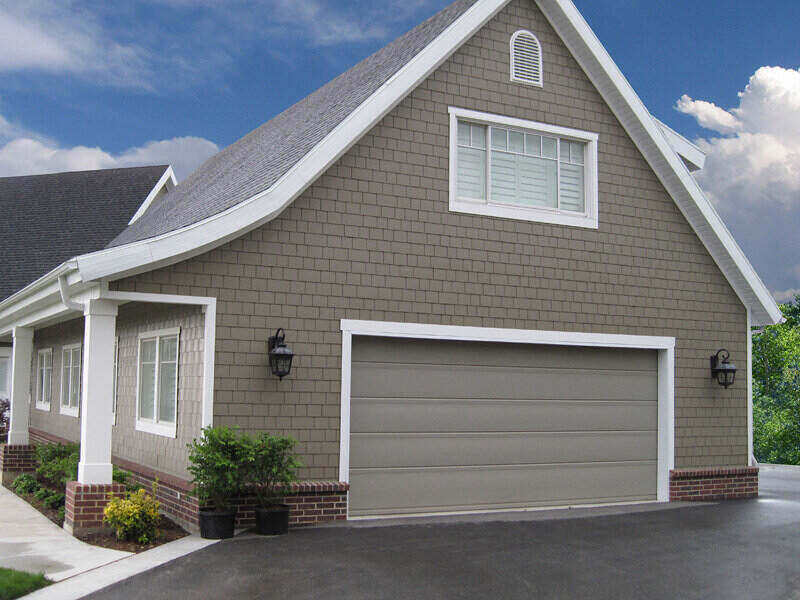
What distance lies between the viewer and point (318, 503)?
1042 cm

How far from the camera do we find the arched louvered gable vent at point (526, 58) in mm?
12164

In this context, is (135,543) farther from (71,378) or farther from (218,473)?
(71,378)

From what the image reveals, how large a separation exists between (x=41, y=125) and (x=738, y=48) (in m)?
45.6

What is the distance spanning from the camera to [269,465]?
376 inches

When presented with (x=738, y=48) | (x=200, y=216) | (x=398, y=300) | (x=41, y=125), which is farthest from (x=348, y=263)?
(x=41, y=125)

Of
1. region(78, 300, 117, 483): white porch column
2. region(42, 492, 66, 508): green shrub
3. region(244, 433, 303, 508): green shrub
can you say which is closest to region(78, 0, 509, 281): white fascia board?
region(78, 300, 117, 483): white porch column

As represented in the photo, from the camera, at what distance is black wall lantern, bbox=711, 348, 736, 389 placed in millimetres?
13039

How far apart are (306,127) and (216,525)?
5.75 m

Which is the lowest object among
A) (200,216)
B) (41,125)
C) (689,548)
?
(689,548)

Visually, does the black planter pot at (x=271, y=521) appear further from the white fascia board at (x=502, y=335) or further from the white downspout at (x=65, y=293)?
the white downspout at (x=65, y=293)

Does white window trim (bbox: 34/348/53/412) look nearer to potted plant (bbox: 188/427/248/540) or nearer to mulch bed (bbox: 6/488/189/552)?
mulch bed (bbox: 6/488/189/552)

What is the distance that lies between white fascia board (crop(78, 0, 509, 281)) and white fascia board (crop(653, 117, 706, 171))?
4.45 m

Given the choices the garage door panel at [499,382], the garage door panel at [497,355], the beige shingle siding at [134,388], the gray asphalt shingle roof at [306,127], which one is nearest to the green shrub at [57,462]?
the beige shingle siding at [134,388]

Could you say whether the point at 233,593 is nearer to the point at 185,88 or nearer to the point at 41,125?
the point at 185,88
